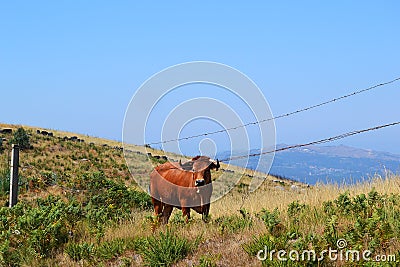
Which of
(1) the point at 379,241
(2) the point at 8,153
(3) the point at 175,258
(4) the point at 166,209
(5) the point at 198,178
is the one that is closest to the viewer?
(1) the point at 379,241

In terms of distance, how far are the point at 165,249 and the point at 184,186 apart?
11.6 feet

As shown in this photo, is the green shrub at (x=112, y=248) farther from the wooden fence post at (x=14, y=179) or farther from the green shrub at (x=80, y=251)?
the wooden fence post at (x=14, y=179)

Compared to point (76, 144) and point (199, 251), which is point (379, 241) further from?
point (76, 144)

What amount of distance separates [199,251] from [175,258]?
0.43 meters

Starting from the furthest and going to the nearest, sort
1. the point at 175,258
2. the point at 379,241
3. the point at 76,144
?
the point at 76,144, the point at 175,258, the point at 379,241

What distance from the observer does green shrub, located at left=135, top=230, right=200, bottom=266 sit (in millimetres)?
7500

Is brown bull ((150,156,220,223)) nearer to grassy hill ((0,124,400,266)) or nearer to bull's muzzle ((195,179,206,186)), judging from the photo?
bull's muzzle ((195,179,206,186))

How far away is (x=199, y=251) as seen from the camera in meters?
7.76

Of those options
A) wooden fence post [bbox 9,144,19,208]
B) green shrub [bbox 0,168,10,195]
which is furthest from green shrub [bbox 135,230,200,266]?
green shrub [bbox 0,168,10,195]

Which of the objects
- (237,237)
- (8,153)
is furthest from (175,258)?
(8,153)

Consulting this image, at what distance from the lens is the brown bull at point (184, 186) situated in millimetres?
10812

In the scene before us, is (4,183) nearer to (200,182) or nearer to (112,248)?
(200,182)

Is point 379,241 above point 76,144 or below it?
below

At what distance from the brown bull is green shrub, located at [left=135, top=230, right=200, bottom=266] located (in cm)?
236
